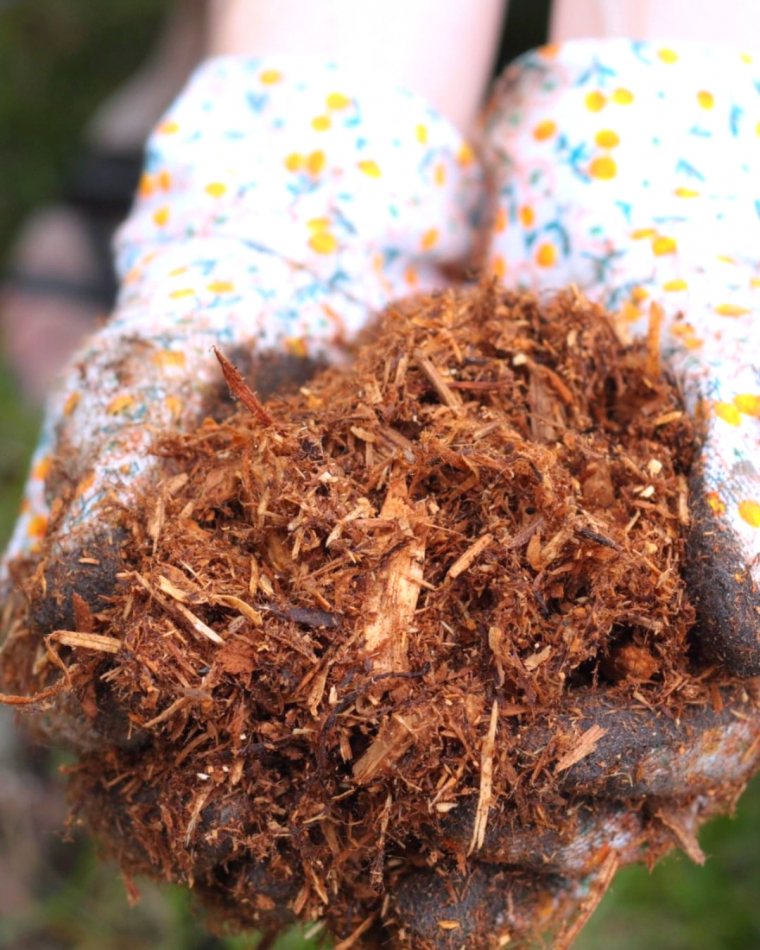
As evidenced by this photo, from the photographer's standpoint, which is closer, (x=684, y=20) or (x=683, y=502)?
(x=683, y=502)

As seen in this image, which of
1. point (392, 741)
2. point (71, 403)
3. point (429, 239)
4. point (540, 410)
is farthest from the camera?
point (429, 239)

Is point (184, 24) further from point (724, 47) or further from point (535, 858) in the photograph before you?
point (535, 858)

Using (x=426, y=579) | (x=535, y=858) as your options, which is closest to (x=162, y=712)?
(x=426, y=579)

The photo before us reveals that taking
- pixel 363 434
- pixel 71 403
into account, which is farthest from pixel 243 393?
pixel 71 403

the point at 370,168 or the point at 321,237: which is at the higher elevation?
the point at 370,168

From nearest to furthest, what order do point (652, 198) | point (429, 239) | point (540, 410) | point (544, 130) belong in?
point (540, 410) < point (652, 198) < point (544, 130) < point (429, 239)

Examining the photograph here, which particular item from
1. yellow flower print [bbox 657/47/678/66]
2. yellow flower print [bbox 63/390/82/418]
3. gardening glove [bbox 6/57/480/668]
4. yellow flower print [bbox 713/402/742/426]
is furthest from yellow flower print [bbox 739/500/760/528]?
yellow flower print [bbox 63/390/82/418]

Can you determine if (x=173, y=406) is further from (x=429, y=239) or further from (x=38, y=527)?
(x=429, y=239)

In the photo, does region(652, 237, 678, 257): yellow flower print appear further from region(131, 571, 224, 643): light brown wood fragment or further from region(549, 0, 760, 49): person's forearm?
region(131, 571, 224, 643): light brown wood fragment
